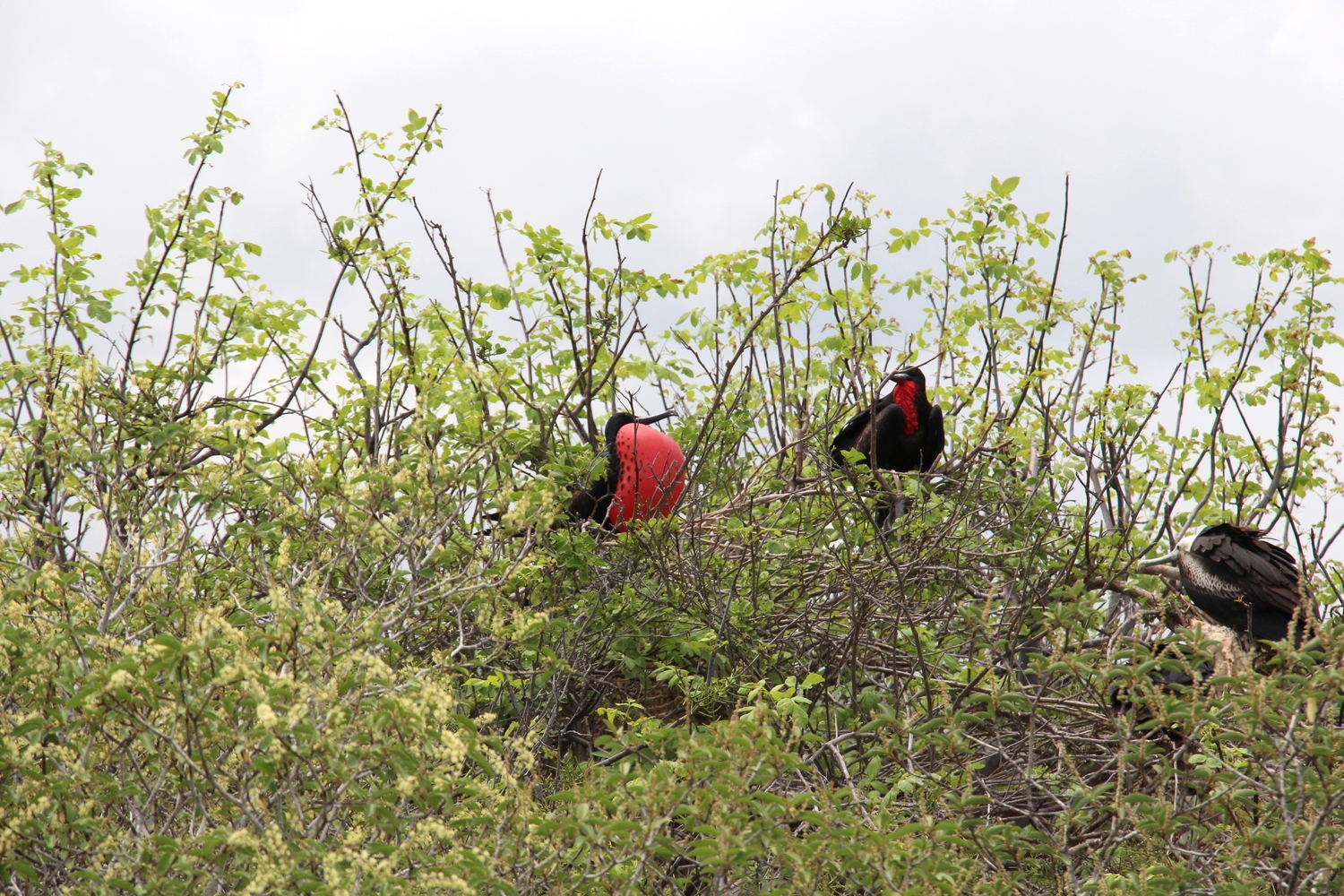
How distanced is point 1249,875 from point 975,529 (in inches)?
67.7

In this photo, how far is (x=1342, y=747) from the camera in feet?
7.15

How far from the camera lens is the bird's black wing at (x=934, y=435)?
498cm

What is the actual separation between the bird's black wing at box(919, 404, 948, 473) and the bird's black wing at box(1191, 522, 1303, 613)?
3.96 ft

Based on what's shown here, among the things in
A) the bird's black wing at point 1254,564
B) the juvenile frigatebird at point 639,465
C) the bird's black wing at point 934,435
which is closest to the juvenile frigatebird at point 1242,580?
the bird's black wing at point 1254,564

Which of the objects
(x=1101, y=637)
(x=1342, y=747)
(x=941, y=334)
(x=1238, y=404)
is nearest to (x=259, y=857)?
(x=1342, y=747)

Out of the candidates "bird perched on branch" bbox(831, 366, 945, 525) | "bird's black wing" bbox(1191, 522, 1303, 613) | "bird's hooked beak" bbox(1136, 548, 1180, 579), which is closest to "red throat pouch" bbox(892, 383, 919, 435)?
"bird perched on branch" bbox(831, 366, 945, 525)

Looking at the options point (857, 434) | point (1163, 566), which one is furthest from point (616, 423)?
point (1163, 566)

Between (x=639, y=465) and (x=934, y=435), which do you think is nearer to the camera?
(x=639, y=465)

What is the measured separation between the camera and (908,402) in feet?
16.5

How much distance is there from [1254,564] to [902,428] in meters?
1.49

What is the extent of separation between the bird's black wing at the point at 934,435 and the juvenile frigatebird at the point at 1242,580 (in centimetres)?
117

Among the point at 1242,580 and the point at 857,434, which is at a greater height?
the point at 857,434

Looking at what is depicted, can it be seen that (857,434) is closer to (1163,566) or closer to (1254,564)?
(1163,566)

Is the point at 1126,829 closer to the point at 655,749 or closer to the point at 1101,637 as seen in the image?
the point at 655,749
